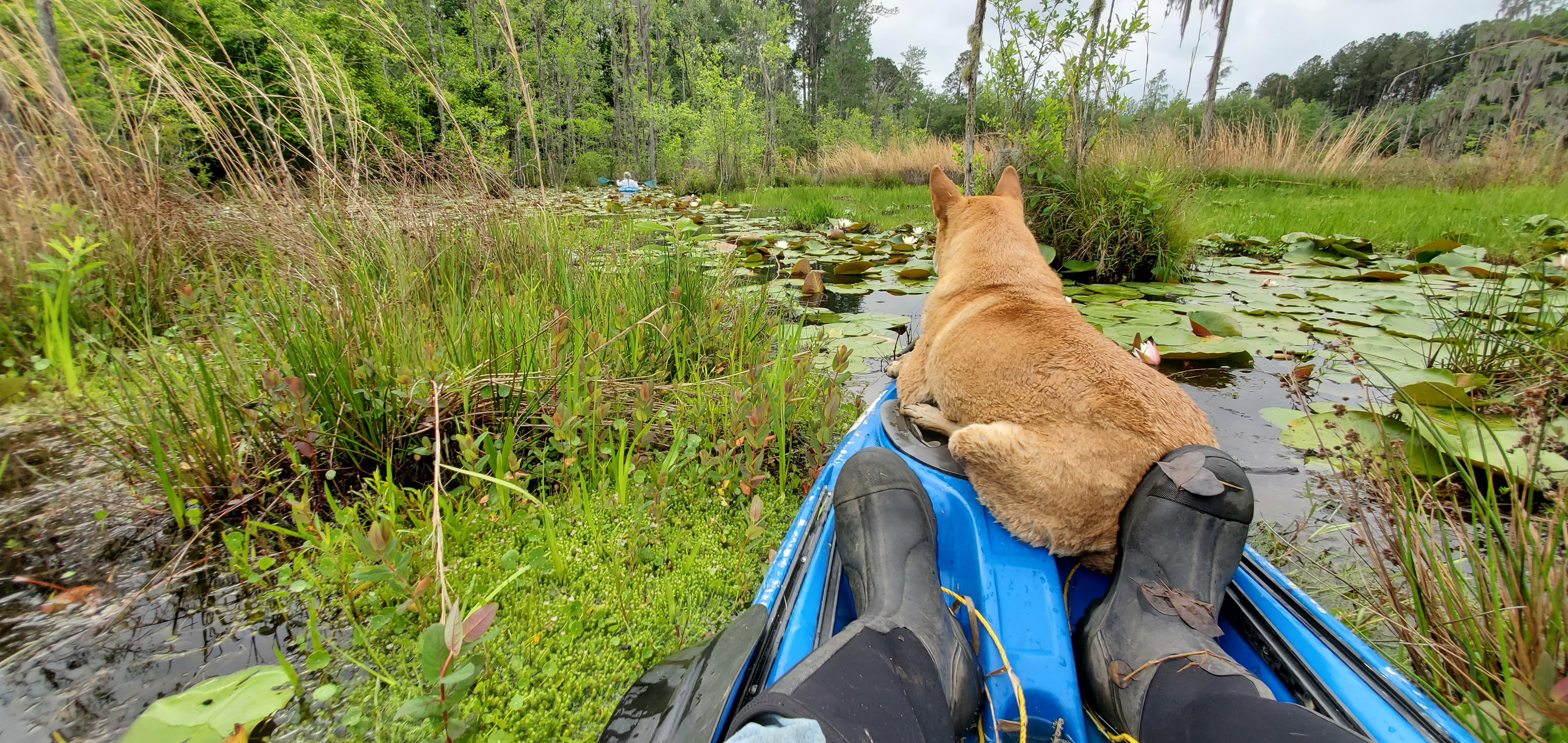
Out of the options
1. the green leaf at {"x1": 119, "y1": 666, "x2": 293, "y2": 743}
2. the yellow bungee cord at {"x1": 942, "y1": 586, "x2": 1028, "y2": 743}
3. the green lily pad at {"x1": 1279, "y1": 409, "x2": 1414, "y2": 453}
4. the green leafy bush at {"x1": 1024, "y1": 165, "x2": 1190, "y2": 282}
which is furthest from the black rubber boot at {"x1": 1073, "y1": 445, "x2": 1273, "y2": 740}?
the green leafy bush at {"x1": 1024, "y1": 165, "x2": 1190, "y2": 282}

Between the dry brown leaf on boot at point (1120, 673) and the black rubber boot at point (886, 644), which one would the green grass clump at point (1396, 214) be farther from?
the black rubber boot at point (886, 644)

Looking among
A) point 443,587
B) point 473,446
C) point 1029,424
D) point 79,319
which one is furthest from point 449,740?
point 79,319

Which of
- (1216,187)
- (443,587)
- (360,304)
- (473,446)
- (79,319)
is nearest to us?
(443,587)

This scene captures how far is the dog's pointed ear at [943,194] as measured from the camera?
274cm

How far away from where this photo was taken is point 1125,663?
1.18 metres

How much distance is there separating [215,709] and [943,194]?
303 cm

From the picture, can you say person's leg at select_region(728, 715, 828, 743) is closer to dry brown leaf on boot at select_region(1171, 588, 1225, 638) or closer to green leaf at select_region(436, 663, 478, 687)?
green leaf at select_region(436, 663, 478, 687)

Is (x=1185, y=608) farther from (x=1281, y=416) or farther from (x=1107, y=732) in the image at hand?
(x=1281, y=416)

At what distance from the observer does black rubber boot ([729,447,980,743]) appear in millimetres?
971

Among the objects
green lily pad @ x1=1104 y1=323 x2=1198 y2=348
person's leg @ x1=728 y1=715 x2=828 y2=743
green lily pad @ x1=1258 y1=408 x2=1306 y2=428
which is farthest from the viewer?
green lily pad @ x1=1104 y1=323 x2=1198 y2=348

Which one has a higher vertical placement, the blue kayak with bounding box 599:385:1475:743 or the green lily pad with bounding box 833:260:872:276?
the green lily pad with bounding box 833:260:872:276

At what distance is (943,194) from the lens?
2766mm

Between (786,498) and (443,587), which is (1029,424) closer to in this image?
(786,498)

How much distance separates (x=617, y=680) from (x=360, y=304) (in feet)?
5.49
